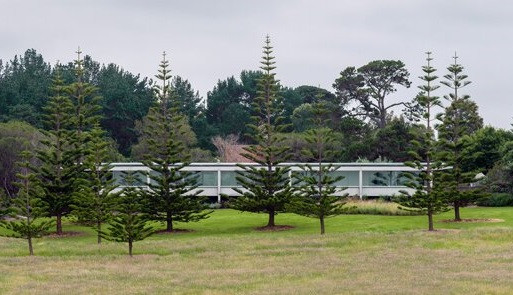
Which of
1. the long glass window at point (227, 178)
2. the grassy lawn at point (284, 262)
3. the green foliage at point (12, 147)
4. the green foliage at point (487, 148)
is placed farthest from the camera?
the green foliage at point (12, 147)

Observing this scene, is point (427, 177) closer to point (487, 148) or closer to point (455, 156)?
point (455, 156)

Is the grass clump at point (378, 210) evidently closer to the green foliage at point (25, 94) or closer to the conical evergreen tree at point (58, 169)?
the conical evergreen tree at point (58, 169)

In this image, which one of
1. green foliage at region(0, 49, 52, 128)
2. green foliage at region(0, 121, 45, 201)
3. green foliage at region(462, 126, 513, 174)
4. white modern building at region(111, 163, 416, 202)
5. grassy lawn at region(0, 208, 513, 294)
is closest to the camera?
Result: grassy lawn at region(0, 208, 513, 294)

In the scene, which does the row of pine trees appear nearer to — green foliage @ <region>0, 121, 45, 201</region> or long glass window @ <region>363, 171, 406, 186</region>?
long glass window @ <region>363, 171, 406, 186</region>

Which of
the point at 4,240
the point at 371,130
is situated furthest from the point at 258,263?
the point at 371,130

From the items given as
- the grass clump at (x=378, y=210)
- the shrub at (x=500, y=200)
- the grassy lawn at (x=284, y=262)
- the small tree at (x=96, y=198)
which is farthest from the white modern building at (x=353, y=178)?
the small tree at (x=96, y=198)

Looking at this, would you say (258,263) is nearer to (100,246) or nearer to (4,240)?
(100,246)

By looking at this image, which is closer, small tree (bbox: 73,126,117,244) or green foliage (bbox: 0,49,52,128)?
small tree (bbox: 73,126,117,244)

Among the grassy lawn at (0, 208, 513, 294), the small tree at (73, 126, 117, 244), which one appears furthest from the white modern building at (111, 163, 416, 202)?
the small tree at (73, 126, 117, 244)

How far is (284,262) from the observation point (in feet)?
89.6

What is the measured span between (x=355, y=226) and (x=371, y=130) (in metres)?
42.3

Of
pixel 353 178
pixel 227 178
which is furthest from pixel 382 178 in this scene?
pixel 227 178

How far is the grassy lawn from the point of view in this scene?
21734 millimetres

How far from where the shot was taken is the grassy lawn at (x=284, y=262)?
21.7m
